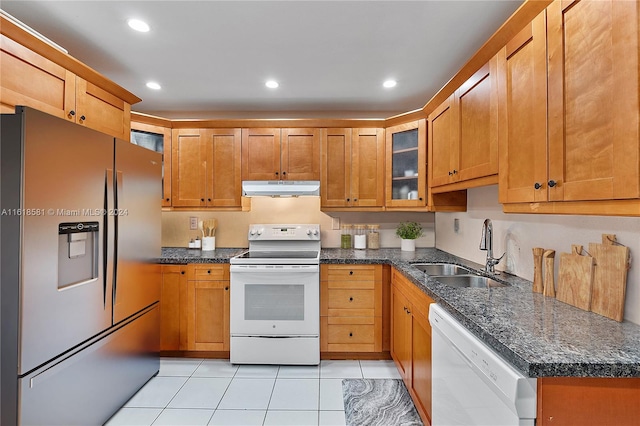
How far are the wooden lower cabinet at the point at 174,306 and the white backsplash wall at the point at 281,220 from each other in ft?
2.33

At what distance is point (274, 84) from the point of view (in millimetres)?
2764

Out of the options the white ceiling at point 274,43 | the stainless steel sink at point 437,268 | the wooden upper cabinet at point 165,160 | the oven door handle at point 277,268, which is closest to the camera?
the white ceiling at point 274,43

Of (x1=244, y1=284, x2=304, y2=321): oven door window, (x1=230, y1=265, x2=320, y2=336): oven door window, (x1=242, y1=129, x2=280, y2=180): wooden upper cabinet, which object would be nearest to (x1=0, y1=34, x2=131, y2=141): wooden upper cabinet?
(x1=242, y1=129, x2=280, y2=180): wooden upper cabinet

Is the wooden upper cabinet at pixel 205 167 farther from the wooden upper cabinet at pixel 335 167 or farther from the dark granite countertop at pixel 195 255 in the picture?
the wooden upper cabinet at pixel 335 167

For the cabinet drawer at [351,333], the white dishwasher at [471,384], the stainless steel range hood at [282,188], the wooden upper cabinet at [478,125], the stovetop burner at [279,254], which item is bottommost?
the cabinet drawer at [351,333]

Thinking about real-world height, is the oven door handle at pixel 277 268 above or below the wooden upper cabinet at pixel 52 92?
below

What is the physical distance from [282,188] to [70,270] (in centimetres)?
177

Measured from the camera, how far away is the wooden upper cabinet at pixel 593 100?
915mm

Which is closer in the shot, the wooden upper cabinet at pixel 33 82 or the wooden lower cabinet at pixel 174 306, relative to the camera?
the wooden upper cabinet at pixel 33 82

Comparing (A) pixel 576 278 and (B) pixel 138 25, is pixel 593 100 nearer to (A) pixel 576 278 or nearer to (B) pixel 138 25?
(A) pixel 576 278

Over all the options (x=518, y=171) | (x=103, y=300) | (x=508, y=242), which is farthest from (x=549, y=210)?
(x=103, y=300)

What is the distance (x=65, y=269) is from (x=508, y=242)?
259 cm

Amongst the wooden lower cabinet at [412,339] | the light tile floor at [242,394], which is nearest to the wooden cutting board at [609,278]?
the wooden lower cabinet at [412,339]

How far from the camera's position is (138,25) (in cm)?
191
